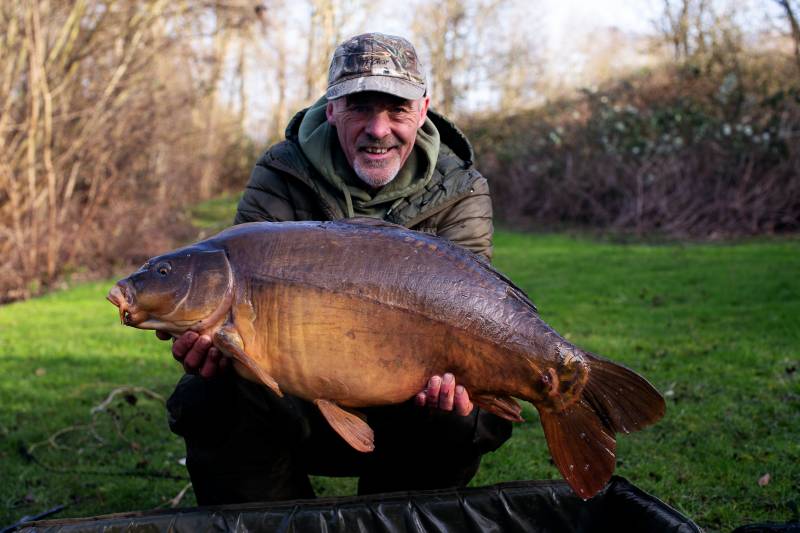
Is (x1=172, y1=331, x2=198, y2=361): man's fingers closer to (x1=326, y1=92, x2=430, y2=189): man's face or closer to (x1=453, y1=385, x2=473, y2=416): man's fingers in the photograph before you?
(x1=453, y1=385, x2=473, y2=416): man's fingers

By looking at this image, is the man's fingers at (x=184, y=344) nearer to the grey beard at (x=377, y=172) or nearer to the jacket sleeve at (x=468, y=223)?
the grey beard at (x=377, y=172)

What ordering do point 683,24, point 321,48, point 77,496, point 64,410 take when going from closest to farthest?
point 77,496 → point 64,410 → point 683,24 → point 321,48

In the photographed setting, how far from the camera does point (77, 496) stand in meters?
2.88

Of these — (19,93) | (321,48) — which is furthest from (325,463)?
(321,48)

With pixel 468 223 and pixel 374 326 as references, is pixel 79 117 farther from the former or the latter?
pixel 374 326

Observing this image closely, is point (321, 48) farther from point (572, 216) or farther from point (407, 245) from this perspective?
point (407, 245)

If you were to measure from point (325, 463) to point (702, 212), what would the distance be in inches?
337

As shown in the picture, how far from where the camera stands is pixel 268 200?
250 cm

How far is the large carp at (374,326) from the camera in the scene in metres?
1.78

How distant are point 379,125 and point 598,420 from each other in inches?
40.6

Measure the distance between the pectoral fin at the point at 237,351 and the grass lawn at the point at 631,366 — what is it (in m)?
1.31

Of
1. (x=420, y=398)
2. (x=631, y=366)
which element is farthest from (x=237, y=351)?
(x=631, y=366)

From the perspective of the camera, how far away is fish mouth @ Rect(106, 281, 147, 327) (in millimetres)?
1772

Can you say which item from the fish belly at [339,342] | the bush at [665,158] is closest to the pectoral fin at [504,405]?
the fish belly at [339,342]
